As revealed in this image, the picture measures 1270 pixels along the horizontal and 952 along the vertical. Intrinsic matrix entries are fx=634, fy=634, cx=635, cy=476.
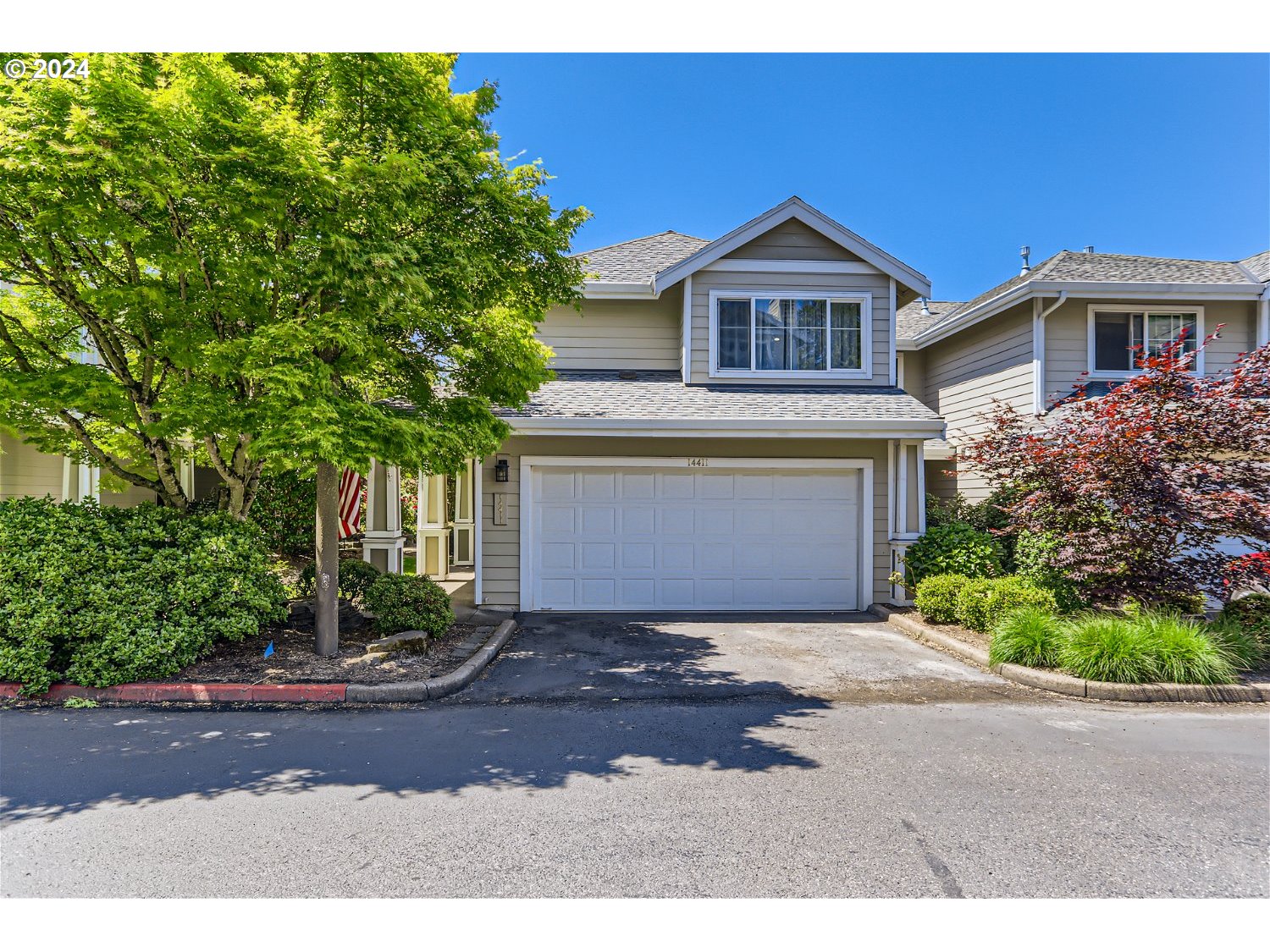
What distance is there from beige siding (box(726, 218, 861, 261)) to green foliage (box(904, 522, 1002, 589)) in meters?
4.54

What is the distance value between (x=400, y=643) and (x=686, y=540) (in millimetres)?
4437

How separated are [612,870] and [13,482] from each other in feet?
37.3

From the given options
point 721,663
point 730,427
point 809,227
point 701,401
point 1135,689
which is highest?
point 809,227

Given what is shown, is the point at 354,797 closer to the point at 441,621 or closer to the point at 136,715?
the point at 136,715

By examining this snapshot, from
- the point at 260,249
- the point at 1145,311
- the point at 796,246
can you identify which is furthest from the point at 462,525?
the point at 1145,311

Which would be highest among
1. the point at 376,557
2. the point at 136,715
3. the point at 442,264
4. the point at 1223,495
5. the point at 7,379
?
the point at 442,264

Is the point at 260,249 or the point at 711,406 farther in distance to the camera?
the point at 711,406

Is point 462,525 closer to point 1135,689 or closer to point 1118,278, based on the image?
point 1135,689

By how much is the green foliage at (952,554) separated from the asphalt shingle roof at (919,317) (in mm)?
6385

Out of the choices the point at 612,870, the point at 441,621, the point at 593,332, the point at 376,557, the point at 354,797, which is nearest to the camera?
the point at 612,870

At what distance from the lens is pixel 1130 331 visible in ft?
35.6

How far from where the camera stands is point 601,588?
9.44 metres

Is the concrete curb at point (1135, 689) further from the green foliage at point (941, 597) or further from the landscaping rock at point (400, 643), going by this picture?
the landscaping rock at point (400, 643)
